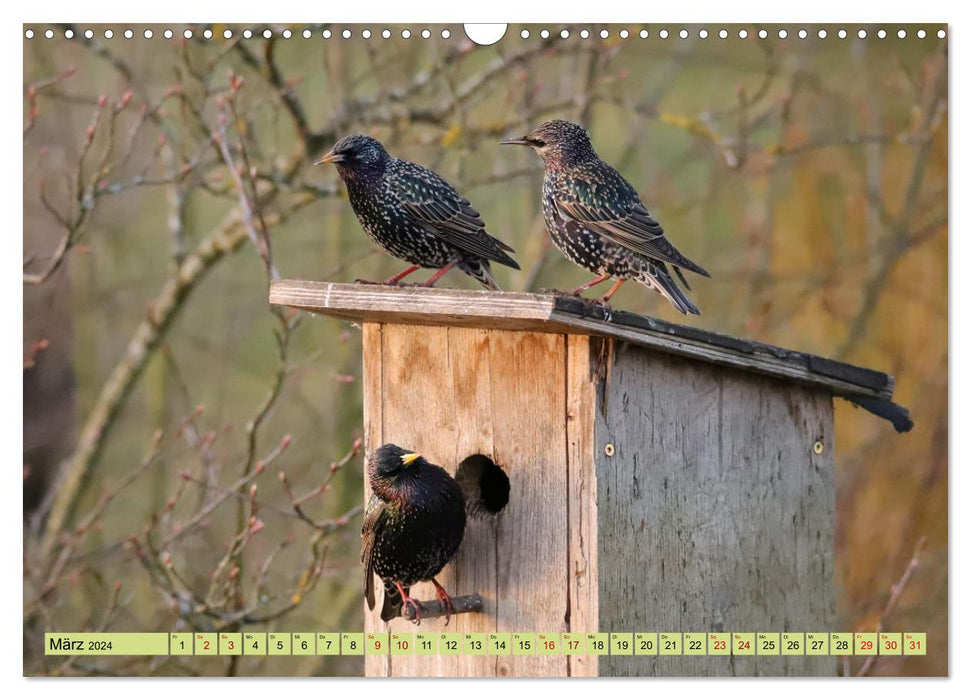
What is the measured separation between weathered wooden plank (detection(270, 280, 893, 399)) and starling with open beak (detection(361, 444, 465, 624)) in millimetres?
378

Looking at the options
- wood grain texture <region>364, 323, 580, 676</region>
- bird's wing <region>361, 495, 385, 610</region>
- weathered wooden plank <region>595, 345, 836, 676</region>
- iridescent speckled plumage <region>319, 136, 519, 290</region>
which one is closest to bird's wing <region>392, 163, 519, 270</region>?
iridescent speckled plumage <region>319, 136, 519, 290</region>

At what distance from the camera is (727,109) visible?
19.6 feet

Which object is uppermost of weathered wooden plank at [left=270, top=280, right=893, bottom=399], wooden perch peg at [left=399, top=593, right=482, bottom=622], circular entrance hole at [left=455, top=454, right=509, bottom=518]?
weathered wooden plank at [left=270, top=280, right=893, bottom=399]

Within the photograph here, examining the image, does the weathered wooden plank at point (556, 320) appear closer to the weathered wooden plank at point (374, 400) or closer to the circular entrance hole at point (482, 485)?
the weathered wooden plank at point (374, 400)

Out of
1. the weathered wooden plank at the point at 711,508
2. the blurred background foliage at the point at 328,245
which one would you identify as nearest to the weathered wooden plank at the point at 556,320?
the weathered wooden plank at the point at 711,508

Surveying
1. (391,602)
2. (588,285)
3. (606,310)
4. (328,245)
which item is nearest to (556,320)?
(606,310)

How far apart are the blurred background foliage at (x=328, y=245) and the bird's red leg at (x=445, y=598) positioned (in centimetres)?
120

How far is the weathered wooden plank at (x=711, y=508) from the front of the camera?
12.1ft

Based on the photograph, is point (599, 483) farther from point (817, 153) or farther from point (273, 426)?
point (273, 426)

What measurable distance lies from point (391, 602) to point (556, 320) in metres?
1.02

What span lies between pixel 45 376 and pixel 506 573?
9.88ft

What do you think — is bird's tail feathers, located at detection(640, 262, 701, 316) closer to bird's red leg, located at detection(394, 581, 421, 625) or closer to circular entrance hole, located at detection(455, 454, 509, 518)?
circular entrance hole, located at detection(455, 454, 509, 518)

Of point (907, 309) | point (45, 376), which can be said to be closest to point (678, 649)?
point (907, 309)

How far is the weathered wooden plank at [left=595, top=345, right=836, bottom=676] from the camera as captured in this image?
12.1 ft
